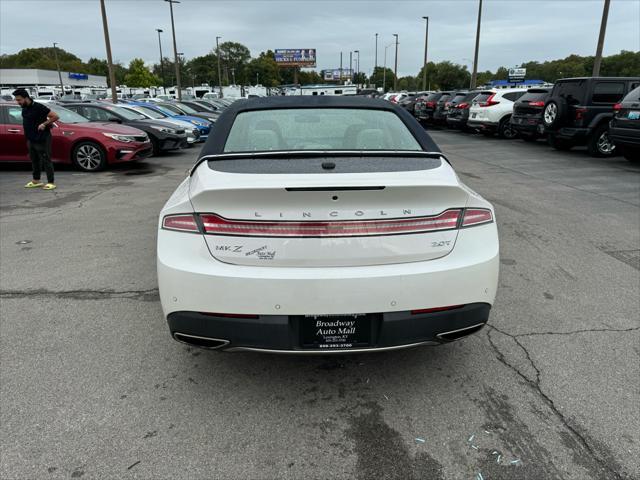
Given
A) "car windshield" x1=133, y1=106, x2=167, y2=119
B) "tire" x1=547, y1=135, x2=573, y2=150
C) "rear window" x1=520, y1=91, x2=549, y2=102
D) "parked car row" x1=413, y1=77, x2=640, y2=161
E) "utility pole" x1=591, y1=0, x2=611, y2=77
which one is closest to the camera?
"parked car row" x1=413, y1=77, x2=640, y2=161

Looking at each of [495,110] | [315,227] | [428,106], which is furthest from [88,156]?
[428,106]

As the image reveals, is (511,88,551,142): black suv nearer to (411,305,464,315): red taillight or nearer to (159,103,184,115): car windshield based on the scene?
(159,103,184,115): car windshield


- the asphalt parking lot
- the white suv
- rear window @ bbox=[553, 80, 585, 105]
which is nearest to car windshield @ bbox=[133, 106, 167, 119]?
the white suv

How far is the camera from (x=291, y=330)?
94.7 inches

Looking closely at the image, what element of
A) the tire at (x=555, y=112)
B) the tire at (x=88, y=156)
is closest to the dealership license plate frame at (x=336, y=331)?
the tire at (x=88, y=156)

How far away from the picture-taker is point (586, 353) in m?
3.20

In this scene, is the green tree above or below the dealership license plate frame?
above

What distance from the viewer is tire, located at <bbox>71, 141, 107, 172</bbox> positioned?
11.1 m

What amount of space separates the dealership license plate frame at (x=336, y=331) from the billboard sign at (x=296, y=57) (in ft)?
357

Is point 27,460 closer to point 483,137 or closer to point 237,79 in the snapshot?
point 483,137

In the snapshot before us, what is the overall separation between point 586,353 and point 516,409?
902 millimetres

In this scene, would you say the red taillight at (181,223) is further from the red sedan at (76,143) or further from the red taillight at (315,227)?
the red sedan at (76,143)

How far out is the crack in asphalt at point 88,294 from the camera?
4.14 meters

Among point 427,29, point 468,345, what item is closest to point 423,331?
point 468,345
